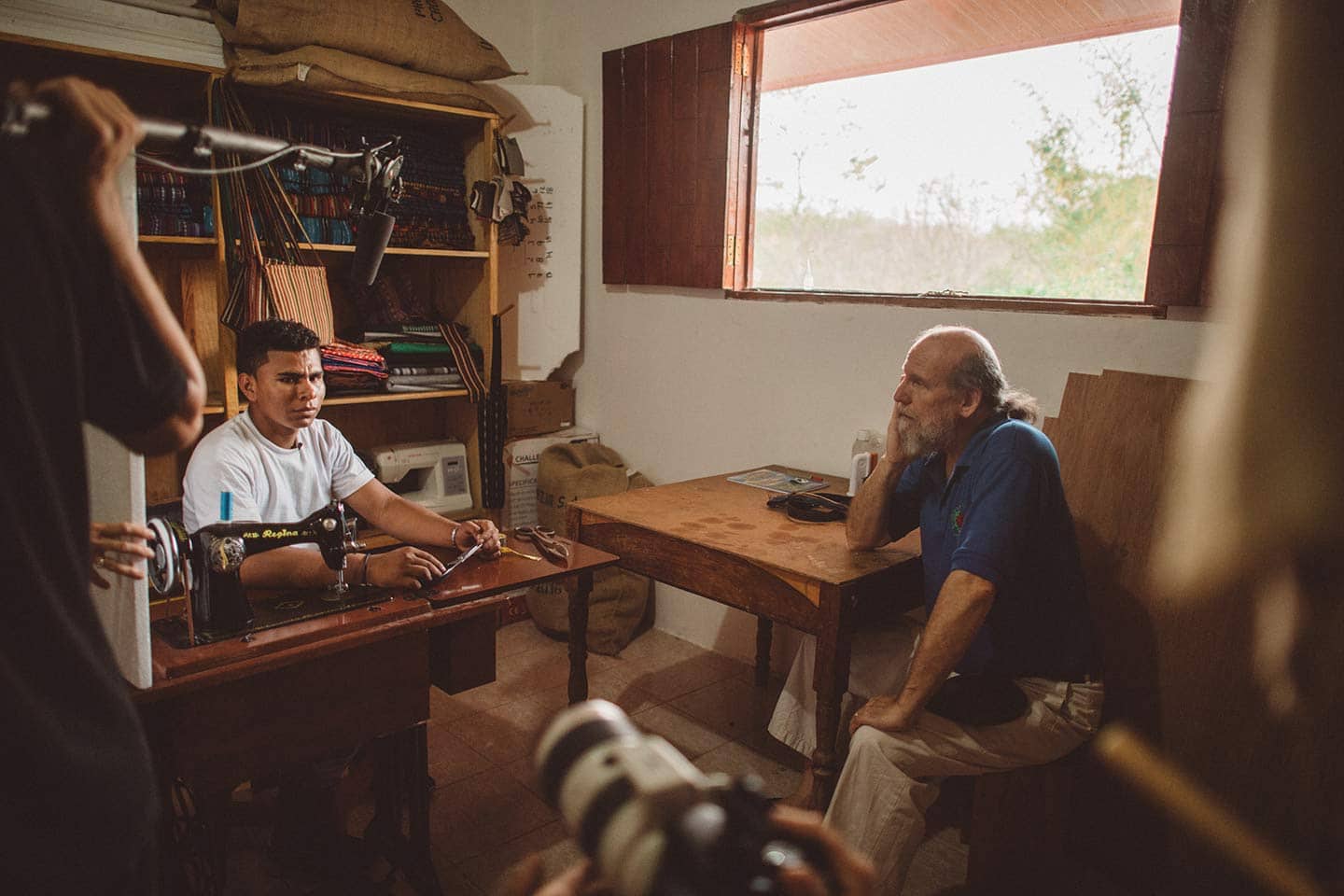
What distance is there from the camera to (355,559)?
1982 millimetres

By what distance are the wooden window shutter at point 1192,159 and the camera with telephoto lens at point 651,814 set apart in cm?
211

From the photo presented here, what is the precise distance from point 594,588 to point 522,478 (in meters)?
0.60

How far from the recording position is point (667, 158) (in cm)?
355

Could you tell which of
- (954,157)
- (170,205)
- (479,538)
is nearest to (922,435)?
(479,538)

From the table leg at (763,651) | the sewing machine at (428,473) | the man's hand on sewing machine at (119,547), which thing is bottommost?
the table leg at (763,651)

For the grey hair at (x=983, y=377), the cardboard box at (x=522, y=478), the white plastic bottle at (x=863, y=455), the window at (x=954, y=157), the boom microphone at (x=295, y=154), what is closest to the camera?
the boom microphone at (x=295, y=154)

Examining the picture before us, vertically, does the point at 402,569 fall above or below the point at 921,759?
above

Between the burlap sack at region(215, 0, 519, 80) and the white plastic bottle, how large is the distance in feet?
6.45

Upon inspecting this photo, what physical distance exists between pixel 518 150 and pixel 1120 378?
2.46 metres

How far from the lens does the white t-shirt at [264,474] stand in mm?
2109

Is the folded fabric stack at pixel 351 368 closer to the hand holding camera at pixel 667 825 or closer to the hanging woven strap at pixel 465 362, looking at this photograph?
the hanging woven strap at pixel 465 362

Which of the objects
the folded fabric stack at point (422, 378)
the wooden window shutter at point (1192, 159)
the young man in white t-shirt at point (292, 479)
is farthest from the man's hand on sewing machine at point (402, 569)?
the wooden window shutter at point (1192, 159)

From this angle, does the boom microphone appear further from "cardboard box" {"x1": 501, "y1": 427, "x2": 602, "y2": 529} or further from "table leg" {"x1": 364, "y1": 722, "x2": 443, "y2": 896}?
"cardboard box" {"x1": 501, "y1": 427, "x2": 602, "y2": 529}

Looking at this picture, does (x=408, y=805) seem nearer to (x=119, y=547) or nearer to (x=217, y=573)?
(x=217, y=573)
